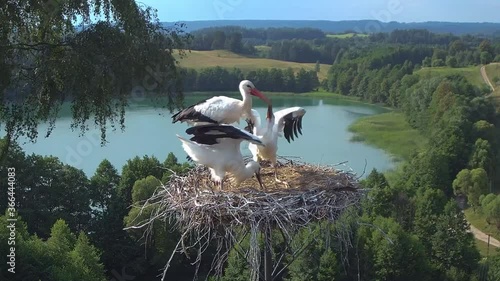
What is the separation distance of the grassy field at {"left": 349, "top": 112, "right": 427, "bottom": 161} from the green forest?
3.71ft

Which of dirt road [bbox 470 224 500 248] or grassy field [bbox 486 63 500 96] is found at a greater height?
grassy field [bbox 486 63 500 96]

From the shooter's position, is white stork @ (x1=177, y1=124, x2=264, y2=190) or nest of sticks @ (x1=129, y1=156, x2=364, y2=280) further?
white stork @ (x1=177, y1=124, x2=264, y2=190)

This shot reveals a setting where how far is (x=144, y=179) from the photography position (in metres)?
22.0

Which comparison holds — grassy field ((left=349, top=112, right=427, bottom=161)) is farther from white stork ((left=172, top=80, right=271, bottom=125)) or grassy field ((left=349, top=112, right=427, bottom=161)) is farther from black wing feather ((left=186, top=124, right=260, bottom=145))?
black wing feather ((left=186, top=124, right=260, bottom=145))

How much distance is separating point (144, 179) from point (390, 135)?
83.5 ft

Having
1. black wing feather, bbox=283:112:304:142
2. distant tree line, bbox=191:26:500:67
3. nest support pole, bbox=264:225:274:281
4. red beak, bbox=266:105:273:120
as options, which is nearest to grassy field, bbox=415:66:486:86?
distant tree line, bbox=191:26:500:67

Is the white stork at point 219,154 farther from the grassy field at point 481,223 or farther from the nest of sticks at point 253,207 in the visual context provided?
the grassy field at point 481,223

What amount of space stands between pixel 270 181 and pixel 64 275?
8.05m

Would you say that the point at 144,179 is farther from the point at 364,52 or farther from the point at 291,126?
the point at 364,52

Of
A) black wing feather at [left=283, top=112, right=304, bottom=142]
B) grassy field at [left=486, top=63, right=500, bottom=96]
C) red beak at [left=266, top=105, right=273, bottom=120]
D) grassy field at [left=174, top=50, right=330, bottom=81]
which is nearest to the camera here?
red beak at [left=266, top=105, right=273, bottom=120]

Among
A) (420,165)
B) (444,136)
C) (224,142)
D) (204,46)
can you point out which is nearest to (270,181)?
(224,142)

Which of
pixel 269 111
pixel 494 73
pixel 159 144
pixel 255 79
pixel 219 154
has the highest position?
pixel 269 111

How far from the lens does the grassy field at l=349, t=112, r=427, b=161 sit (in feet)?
129

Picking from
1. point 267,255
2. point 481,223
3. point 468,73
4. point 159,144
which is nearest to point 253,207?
point 267,255
